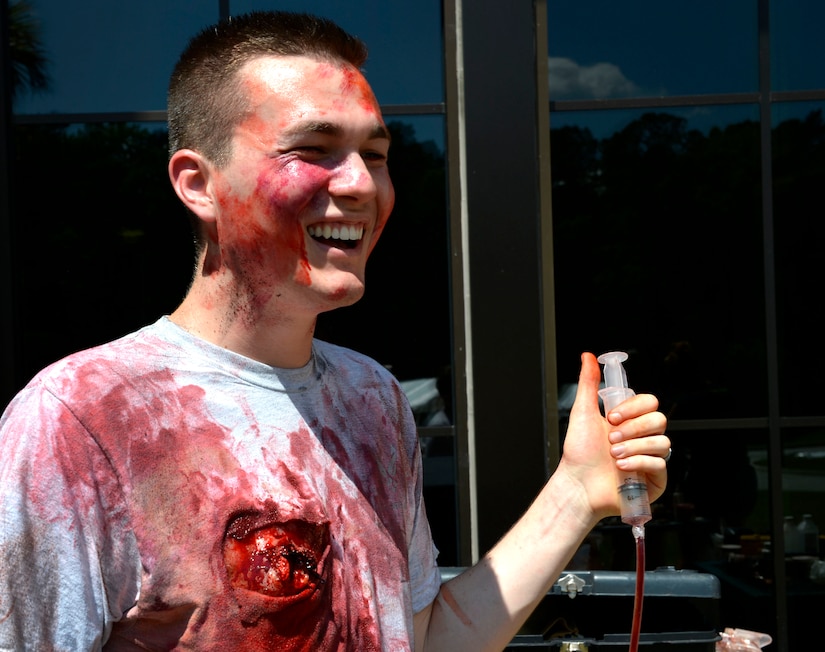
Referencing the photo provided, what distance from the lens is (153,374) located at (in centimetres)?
152

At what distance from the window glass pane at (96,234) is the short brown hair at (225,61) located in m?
3.55

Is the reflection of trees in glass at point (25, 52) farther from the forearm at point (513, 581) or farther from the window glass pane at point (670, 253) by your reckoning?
the forearm at point (513, 581)

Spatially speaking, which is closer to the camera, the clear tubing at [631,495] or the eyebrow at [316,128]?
the eyebrow at [316,128]

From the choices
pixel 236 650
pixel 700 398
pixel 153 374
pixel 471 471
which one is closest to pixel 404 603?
pixel 236 650

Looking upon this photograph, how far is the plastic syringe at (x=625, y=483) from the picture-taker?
5.69ft

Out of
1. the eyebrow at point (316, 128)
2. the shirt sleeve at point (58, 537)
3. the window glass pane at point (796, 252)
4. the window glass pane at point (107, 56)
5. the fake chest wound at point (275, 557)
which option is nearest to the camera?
the shirt sleeve at point (58, 537)

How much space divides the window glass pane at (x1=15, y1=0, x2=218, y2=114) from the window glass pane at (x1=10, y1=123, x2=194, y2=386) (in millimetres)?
147

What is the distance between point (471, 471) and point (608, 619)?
182cm

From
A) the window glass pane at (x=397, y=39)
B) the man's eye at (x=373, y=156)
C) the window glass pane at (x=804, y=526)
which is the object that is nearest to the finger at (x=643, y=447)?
the man's eye at (x=373, y=156)

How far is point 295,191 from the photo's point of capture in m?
1.56

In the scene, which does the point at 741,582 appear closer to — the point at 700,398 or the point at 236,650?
the point at 700,398

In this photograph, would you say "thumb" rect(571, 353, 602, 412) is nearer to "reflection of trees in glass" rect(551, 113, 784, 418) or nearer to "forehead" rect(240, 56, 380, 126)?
"forehead" rect(240, 56, 380, 126)

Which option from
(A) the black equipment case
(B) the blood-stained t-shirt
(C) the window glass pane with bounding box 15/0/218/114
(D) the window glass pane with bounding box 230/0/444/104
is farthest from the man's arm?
(C) the window glass pane with bounding box 15/0/218/114

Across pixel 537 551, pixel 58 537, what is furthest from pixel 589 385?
pixel 58 537
